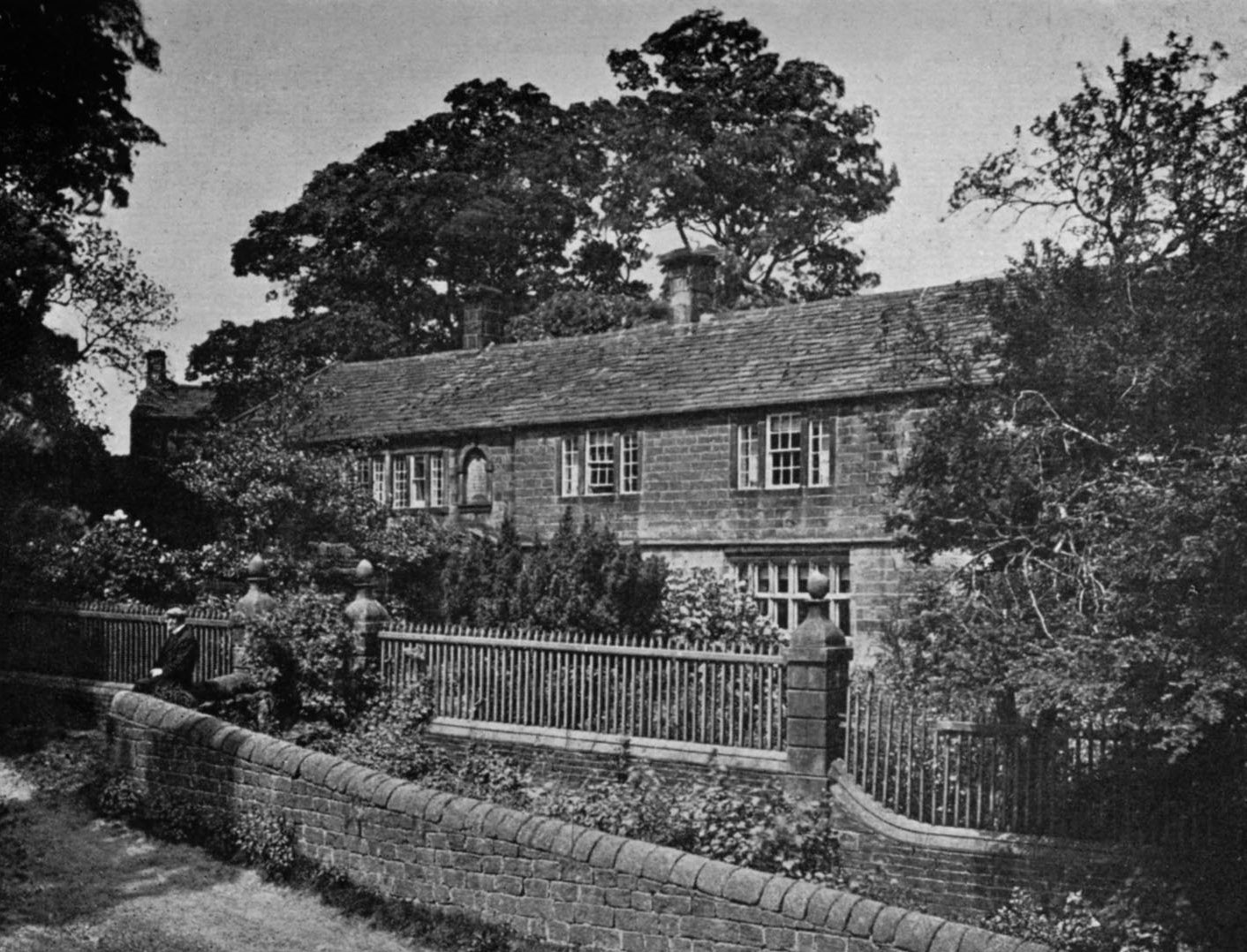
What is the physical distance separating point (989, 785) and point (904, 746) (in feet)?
2.78

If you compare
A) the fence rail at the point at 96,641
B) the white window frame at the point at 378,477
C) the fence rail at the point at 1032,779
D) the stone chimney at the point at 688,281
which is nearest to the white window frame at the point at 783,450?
the stone chimney at the point at 688,281

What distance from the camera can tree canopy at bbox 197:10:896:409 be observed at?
124 ft

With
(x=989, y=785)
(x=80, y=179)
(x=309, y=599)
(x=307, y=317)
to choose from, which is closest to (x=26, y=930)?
(x=309, y=599)

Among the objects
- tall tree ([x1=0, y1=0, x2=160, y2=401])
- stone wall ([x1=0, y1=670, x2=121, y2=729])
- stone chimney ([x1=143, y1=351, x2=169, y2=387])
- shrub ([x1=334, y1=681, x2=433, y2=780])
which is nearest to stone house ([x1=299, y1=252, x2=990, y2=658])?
stone chimney ([x1=143, y1=351, x2=169, y2=387])

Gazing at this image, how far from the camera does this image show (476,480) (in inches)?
1129

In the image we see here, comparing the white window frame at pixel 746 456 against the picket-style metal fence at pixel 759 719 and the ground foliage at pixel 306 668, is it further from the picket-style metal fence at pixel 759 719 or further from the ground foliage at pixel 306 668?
the ground foliage at pixel 306 668

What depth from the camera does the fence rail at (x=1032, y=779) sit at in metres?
9.87

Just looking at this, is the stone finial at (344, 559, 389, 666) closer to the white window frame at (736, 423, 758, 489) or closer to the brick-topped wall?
the brick-topped wall

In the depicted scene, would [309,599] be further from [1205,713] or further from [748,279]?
[748,279]

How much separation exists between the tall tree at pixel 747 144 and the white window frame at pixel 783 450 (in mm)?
14643

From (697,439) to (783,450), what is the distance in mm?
1902

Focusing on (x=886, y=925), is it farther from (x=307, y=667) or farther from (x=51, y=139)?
(x=51, y=139)

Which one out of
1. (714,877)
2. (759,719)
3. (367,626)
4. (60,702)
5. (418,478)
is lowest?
(714,877)

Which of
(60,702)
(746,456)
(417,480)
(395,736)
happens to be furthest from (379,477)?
(395,736)
